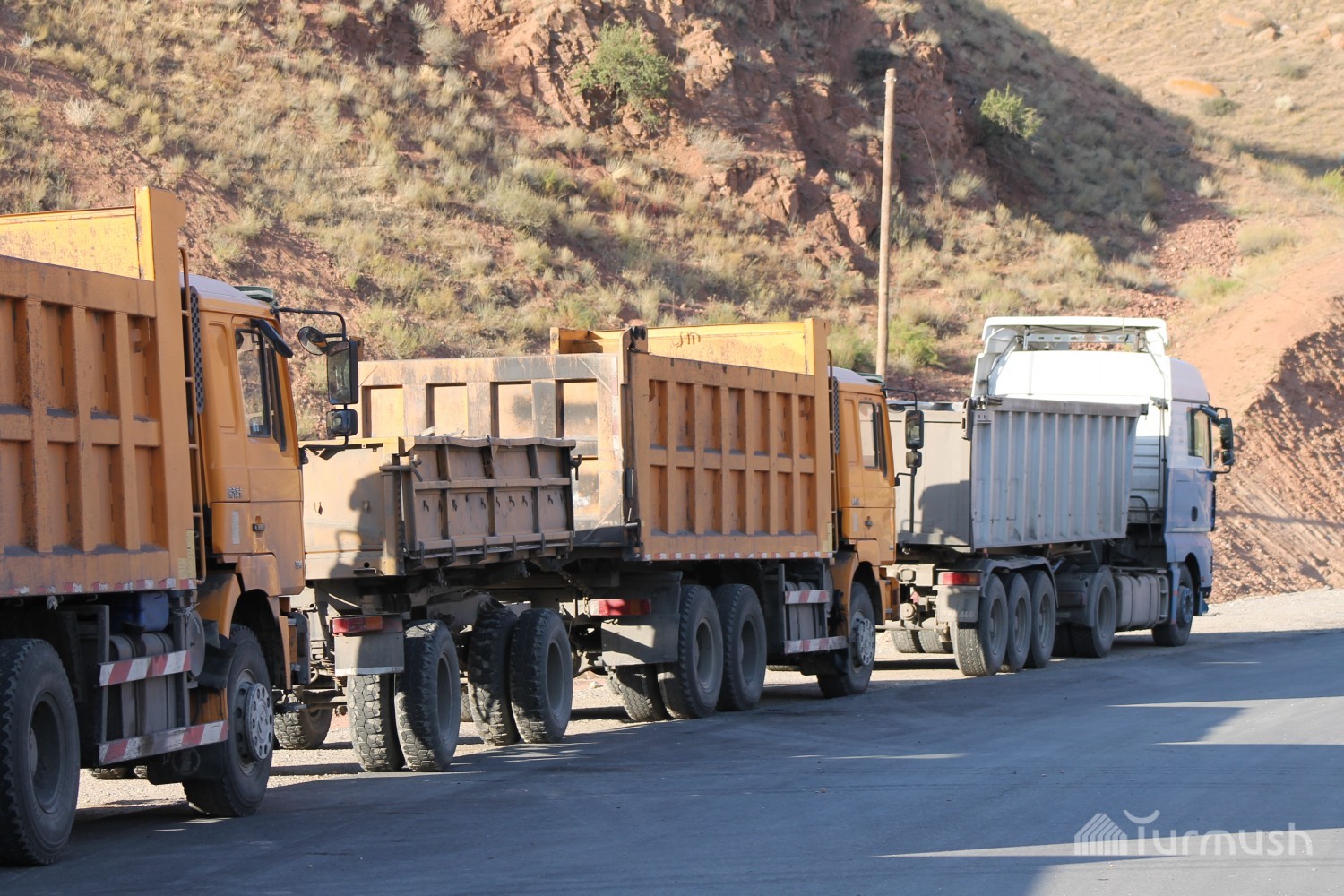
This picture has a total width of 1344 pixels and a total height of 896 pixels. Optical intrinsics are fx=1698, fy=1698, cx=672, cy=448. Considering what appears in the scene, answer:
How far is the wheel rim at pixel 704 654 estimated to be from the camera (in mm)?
15297

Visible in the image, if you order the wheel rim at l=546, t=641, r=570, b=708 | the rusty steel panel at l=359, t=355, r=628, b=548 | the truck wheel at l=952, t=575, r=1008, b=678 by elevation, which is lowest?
the truck wheel at l=952, t=575, r=1008, b=678

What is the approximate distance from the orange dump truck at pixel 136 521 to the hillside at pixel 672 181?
16608 mm

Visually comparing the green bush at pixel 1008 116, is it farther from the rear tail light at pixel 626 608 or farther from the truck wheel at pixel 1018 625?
the rear tail light at pixel 626 608

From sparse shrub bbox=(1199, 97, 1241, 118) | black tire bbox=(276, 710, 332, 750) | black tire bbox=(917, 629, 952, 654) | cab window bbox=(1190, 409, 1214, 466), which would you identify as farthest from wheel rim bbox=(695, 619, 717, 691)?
sparse shrub bbox=(1199, 97, 1241, 118)

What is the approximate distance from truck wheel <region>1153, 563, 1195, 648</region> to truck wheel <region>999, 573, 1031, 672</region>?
4301 millimetres

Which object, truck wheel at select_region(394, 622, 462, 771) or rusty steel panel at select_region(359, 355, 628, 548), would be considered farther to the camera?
rusty steel panel at select_region(359, 355, 628, 548)

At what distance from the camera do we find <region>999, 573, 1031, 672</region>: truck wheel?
20453mm

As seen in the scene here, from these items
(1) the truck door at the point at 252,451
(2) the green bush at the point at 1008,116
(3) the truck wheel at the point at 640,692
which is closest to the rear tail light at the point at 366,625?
(1) the truck door at the point at 252,451

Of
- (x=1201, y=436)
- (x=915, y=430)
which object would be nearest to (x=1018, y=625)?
(x=915, y=430)

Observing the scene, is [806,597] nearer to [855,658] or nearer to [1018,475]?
[855,658]

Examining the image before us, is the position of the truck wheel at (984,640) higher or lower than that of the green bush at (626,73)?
lower

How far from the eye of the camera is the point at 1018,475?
67.5ft

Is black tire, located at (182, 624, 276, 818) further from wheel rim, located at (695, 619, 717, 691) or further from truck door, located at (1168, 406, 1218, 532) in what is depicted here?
truck door, located at (1168, 406, 1218, 532)

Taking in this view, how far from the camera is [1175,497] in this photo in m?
24.4
